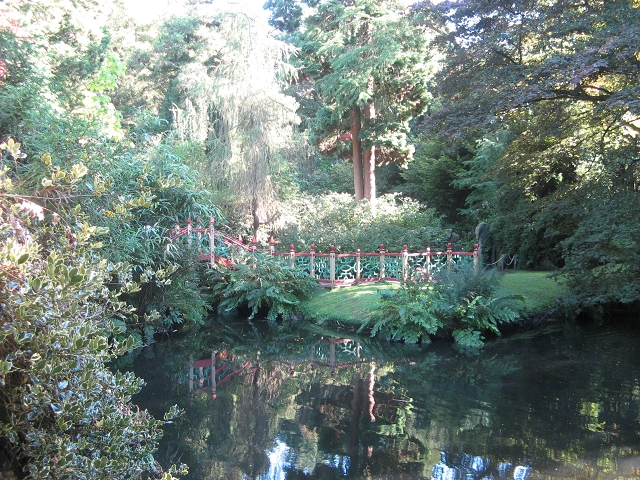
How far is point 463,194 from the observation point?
23359 millimetres

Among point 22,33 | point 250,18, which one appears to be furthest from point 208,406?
point 250,18

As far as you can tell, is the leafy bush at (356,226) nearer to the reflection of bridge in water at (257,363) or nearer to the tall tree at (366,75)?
the tall tree at (366,75)

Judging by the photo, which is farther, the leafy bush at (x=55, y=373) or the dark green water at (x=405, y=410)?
the dark green water at (x=405, y=410)

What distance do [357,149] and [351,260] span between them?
669cm

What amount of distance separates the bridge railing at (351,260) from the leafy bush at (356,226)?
2.35 ft

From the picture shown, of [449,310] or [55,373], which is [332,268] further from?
[55,373]

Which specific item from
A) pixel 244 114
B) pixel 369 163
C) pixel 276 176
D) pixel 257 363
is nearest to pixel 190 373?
pixel 257 363

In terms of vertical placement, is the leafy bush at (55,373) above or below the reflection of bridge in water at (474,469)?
above

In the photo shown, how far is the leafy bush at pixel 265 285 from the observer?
13.9 metres

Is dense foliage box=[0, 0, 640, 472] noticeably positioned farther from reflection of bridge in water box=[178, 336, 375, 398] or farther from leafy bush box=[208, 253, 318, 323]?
reflection of bridge in water box=[178, 336, 375, 398]

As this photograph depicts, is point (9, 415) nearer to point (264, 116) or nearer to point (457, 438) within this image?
point (457, 438)

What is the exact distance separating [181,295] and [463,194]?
14.6 metres

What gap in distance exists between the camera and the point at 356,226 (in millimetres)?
17141

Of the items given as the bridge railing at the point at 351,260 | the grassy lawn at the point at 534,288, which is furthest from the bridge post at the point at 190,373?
the grassy lawn at the point at 534,288
